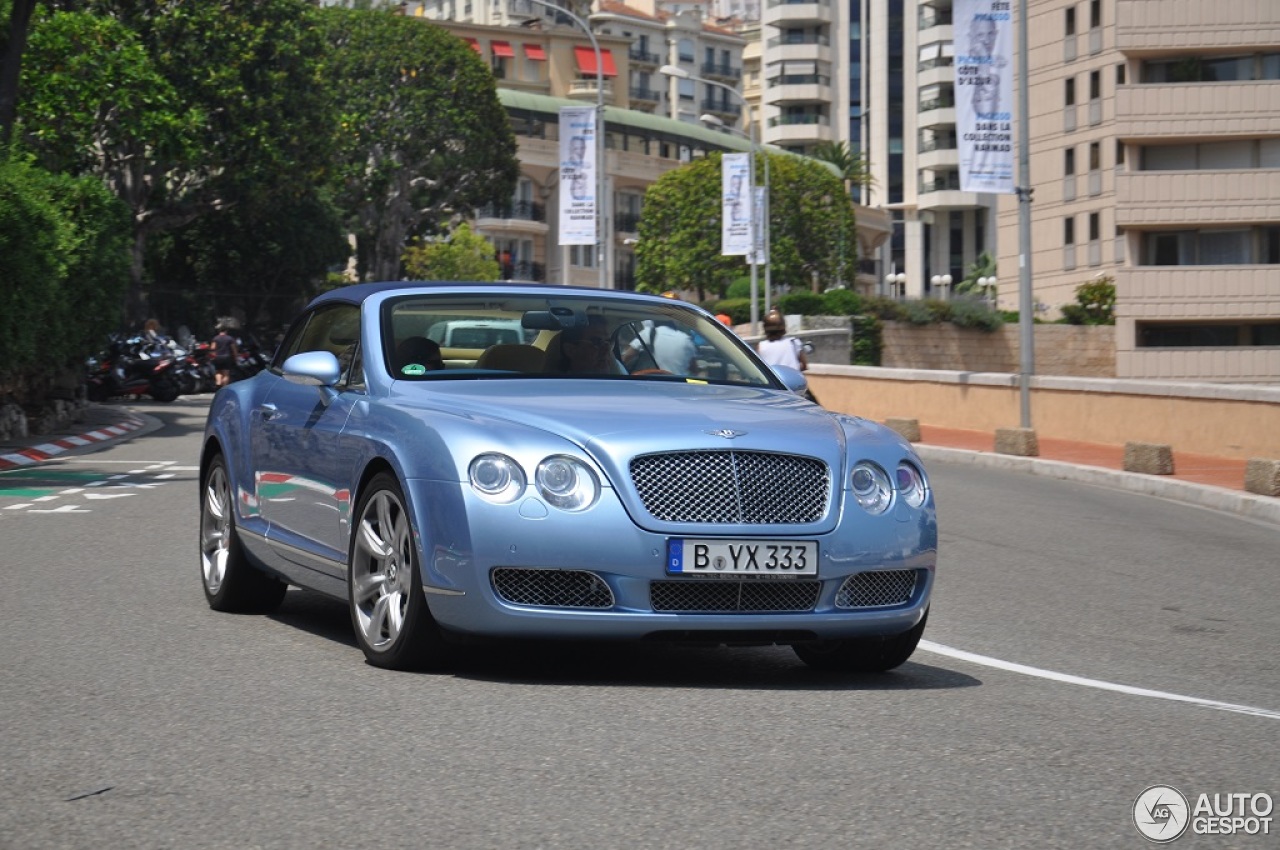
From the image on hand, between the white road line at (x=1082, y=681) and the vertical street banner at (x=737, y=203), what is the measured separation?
50895 millimetres

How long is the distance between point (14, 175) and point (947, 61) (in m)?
105

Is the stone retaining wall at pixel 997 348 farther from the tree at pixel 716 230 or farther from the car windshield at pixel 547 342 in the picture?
the car windshield at pixel 547 342

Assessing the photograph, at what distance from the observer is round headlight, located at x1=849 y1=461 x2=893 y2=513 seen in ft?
25.0

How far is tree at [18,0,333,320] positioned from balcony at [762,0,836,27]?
333 ft

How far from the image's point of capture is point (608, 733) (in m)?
6.41

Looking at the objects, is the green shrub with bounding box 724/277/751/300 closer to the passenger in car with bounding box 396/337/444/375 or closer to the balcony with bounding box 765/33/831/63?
the balcony with bounding box 765/33/831/63

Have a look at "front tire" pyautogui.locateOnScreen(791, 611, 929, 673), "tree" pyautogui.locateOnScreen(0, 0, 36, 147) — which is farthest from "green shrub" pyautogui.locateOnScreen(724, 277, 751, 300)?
"front tire" pyautogui.locateOnScreen(791, 611, 929, 673)

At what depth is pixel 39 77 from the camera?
4275cm

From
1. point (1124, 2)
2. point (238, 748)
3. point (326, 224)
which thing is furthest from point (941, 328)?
point (238, 748)

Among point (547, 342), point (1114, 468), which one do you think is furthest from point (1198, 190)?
point (547, 342)

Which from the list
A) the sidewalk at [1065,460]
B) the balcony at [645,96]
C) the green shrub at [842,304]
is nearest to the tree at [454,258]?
the green shrub at [842,304]

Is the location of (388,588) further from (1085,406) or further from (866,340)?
(866,340)

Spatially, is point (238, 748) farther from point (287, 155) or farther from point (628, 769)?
point (287, 155)

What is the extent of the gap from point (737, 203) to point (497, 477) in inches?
2101
